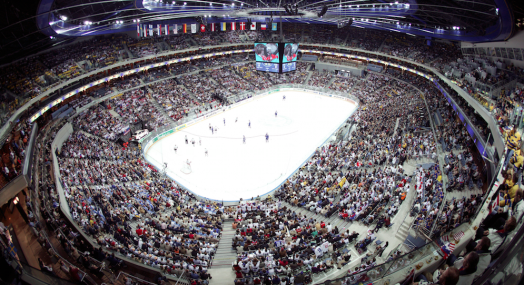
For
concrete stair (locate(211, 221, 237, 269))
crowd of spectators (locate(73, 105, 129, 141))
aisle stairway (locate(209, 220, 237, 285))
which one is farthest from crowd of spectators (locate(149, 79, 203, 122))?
aisle stairway (locate(209, 220, 237, 285))

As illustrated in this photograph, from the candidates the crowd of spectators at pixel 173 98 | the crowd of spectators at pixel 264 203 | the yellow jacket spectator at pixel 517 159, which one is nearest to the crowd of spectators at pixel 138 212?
the crowd of spectators at pixel 264 203

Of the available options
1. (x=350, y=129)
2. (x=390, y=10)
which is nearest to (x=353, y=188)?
(x=350, y=129)

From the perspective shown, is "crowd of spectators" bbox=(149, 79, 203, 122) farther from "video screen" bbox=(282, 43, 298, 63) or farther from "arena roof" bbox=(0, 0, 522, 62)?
"video screen" bbox=(282, 43, 298, 63)

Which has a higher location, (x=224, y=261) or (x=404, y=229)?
(x=404, y=229)

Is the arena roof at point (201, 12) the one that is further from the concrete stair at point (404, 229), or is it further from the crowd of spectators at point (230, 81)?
the concrete stair at point (404, 229)

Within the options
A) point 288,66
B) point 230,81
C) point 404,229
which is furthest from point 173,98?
point 404,229

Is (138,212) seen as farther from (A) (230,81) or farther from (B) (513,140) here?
(A) (230,81)
